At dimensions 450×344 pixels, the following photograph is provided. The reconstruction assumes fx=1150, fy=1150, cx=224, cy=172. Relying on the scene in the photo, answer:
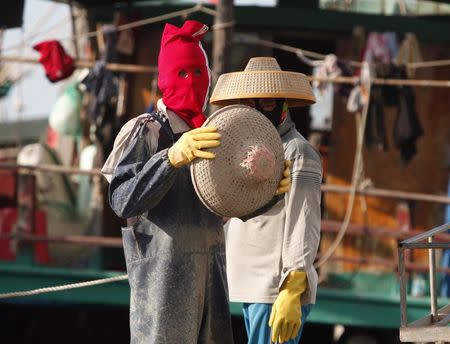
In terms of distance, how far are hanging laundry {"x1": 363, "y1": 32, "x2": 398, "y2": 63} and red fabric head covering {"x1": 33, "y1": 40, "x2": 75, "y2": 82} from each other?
275cm

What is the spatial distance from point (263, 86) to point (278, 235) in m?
0.68

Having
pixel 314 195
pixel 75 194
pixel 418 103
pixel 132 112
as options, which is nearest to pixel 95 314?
pixel 75 194

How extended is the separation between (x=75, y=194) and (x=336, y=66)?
111 inches

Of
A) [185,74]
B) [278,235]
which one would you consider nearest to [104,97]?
[278,235]

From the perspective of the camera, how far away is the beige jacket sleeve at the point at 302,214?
4871 millimetres

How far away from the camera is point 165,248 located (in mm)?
4375

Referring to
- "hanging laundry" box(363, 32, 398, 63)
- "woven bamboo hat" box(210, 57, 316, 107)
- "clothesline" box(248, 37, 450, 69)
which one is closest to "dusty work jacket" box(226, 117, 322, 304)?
"woven bamboo hat" box(210, 57, 316, 107)

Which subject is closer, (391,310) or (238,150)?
(238,150)

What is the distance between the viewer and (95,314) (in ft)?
36.8

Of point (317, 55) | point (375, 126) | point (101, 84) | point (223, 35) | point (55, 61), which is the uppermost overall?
point (223, 35)

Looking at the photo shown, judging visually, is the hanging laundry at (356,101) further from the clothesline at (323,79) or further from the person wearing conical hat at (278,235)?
the person wearing conical hat at (278,235)

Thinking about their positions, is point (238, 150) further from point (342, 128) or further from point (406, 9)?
point (406, 9)

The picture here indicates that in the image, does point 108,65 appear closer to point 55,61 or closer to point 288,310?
point 55,61

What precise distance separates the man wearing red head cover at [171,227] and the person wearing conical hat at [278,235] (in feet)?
1.18
